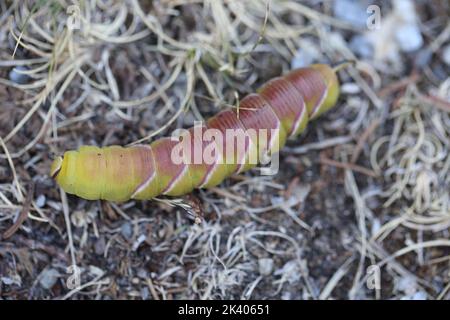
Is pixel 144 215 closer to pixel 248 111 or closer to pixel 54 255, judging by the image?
pixel 54 255

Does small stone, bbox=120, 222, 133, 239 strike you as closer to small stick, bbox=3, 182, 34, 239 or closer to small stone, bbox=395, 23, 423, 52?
small stick, bbox=3, 182, 34, 239

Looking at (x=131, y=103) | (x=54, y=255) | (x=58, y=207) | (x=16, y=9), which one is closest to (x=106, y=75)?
(x=131, y=103)

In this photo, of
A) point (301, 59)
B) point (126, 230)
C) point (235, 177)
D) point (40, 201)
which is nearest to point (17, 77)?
point (40, 201)

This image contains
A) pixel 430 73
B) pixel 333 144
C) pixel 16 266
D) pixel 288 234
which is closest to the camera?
pixel 16 266

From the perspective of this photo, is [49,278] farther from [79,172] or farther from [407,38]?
[407,38]

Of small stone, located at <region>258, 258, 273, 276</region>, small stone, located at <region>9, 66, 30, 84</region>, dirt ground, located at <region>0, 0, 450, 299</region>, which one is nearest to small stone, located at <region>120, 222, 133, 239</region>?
dirt ground, located at <region>0, 0, 450, 299</region>
